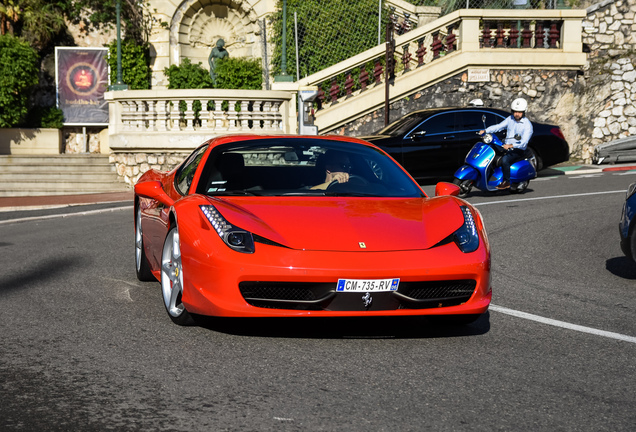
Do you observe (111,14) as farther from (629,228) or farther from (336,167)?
(336,167)

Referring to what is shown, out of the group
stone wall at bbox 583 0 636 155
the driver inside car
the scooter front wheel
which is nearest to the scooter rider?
the scooter front wheel

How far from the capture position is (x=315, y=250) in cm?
527

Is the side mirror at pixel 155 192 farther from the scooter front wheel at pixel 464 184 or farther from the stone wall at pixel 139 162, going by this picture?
the stone wall at pixel 139 162

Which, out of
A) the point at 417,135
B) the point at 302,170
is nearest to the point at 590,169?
the point at 417,135

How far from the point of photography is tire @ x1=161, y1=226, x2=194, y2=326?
5773mm

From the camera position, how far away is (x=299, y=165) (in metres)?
6.79

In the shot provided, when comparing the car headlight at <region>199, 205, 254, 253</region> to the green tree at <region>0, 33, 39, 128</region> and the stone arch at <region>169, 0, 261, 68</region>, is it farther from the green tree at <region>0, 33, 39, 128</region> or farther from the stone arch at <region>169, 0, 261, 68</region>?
the stone arch at <region>169, 0, 261, 68</region>

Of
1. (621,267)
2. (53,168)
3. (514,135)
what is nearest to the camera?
(621,267)

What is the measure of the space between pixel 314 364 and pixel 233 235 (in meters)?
0.96

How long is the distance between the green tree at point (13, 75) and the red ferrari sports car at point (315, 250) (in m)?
19.9

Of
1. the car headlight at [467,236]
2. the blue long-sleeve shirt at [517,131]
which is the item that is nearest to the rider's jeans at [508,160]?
the blue long-sleeve shirt at [517,131]

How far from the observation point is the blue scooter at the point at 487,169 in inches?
592

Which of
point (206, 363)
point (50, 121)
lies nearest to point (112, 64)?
point (50, 121)

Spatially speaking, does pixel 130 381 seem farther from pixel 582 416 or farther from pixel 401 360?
pixel 582 416
